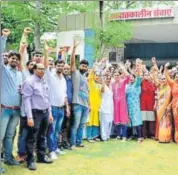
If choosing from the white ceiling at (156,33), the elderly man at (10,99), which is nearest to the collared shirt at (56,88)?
the elderly man at (10,99)

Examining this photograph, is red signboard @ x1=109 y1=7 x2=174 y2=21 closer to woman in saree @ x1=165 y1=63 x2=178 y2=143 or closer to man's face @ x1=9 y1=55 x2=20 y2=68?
woman in saree @ x1=165 y1=63 x2=178 y2=143

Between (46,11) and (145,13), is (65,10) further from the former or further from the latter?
(145,13)

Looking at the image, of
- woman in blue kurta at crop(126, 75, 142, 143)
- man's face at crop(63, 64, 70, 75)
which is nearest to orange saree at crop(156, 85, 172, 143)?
woman in blue kurta at crop(126, 75, 142, 143)

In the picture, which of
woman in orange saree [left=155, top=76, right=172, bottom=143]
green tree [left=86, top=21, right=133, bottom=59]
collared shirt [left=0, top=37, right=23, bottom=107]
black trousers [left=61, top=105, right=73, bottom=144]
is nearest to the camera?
collared shirt [left=0, top=37, right=23, bottom=107]

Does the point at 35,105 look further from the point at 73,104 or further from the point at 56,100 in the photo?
the point at 73,104

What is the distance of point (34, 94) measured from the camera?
18.5ft

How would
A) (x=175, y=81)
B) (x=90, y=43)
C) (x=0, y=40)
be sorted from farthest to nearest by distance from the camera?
(x=90, y=43) < (x=175, y=81) < (x=0, y=40)

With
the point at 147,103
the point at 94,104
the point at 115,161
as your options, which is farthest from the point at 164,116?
the point at 115,161

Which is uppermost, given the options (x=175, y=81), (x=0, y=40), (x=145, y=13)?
(x=145, y=13)

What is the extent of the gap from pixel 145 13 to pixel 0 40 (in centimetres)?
1375

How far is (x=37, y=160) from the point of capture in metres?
6.04

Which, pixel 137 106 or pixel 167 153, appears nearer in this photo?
pixel 167 153

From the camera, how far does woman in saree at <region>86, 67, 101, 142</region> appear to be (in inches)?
309

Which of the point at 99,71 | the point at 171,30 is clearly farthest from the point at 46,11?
the point at 99,71
